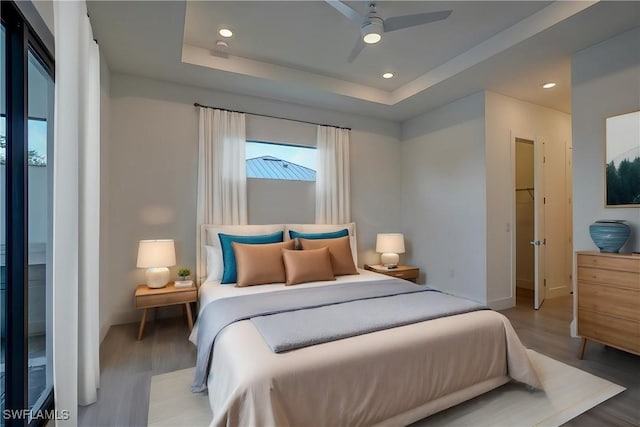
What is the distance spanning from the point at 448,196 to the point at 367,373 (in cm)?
334

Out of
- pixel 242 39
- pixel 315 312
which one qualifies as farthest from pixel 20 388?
pixel 242 39

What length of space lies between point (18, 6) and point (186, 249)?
8.32 feet

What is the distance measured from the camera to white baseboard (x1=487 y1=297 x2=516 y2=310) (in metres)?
3.85

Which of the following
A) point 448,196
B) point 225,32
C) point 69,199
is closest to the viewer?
point 69,199

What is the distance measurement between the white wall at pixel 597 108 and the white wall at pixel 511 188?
92 centimetres

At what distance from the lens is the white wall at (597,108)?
2.59m

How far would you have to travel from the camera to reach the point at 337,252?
3.40m

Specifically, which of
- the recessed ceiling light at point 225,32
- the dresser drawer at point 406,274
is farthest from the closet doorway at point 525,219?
the recessed ceiling light at point 225,32

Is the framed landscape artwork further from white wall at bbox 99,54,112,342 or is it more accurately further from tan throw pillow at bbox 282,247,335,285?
white wall at bbox 99,54,112,342

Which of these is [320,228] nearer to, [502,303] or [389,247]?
[389,247]

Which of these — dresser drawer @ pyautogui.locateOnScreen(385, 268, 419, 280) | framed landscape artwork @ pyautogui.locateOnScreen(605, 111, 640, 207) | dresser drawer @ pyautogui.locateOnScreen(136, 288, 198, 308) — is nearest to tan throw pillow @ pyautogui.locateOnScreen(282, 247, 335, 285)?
dresser drawer @ pyautogui.locateOnScreen(136, 288, 198, 308)

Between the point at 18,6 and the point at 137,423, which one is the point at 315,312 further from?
the point at 18,6

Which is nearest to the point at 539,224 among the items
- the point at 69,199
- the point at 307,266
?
the point at 307,266

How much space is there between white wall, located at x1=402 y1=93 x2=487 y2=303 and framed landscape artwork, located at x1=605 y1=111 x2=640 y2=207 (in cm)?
123
